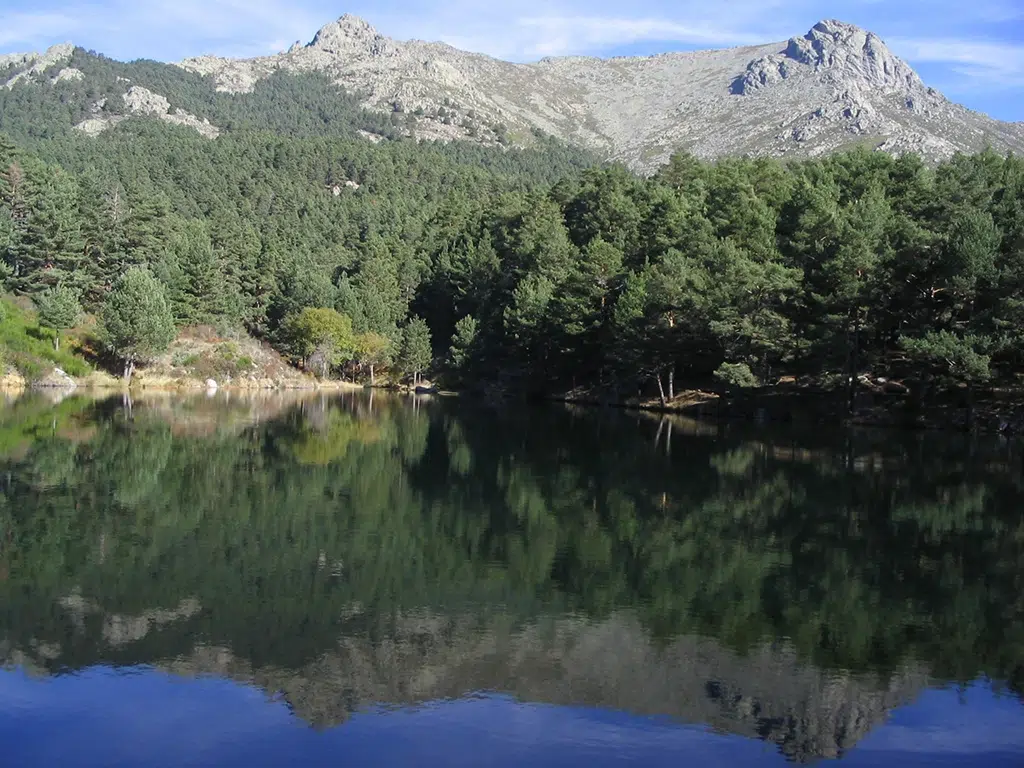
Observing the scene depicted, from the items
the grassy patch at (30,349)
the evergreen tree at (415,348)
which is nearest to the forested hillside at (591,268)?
the evergreen tree at (415,348)

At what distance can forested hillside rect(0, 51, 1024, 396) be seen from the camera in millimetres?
54094

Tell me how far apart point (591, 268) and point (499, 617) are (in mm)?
64705

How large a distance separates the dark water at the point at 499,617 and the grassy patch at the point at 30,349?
44.7m

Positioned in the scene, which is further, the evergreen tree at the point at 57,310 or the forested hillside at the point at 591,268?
the evergreen tree at the point at 57,310

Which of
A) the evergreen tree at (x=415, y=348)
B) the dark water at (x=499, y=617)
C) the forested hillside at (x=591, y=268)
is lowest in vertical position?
the dark water at (x=499, y=617)

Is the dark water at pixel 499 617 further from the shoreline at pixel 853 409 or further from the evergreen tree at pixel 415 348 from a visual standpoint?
the evergreen tree at pixel 415 348

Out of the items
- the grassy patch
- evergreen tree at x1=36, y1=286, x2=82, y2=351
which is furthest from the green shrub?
evergreen tree at x1=36, y1=286, x2=82, y2=351

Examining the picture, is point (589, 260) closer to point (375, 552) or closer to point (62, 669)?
point (375, 552)

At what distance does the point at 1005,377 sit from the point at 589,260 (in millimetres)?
35537

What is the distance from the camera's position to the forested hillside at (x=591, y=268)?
177 ft

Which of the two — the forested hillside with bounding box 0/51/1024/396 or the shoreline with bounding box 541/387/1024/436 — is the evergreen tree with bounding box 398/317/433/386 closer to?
A: the forested hillside with bounding box 0/51/1024/396

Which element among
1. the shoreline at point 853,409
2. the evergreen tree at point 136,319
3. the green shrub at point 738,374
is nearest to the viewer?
the shoreline at point 853,409

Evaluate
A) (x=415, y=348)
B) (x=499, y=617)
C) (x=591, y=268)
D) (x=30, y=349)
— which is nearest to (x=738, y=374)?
(x=591, y=268)

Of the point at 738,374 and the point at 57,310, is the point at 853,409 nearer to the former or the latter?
the point at 738,374
